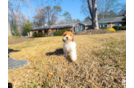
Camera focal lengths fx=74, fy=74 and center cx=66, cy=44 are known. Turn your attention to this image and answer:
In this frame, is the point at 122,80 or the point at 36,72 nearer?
the point at 122,80

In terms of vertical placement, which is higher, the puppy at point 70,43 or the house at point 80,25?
the house at point 80,25

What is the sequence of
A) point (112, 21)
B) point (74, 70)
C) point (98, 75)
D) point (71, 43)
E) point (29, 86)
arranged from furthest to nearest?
point (112, 21) < point (71, 43) < point (74, 70) < point (98, 75) < point (29, 86)

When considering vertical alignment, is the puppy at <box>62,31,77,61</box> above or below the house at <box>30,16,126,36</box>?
below

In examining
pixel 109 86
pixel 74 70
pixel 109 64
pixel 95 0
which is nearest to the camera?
pixel 109 86

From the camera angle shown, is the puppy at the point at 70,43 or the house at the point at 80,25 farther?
the house at the point at 80,25

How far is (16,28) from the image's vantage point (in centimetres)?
2400

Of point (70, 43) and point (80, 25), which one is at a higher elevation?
point (80, 25)

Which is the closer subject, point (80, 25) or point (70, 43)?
point (70, 43)

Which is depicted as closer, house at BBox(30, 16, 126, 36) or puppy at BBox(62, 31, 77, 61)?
puppy at BBox(62, 31, 77, 61)

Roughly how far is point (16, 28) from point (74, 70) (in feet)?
93.3
